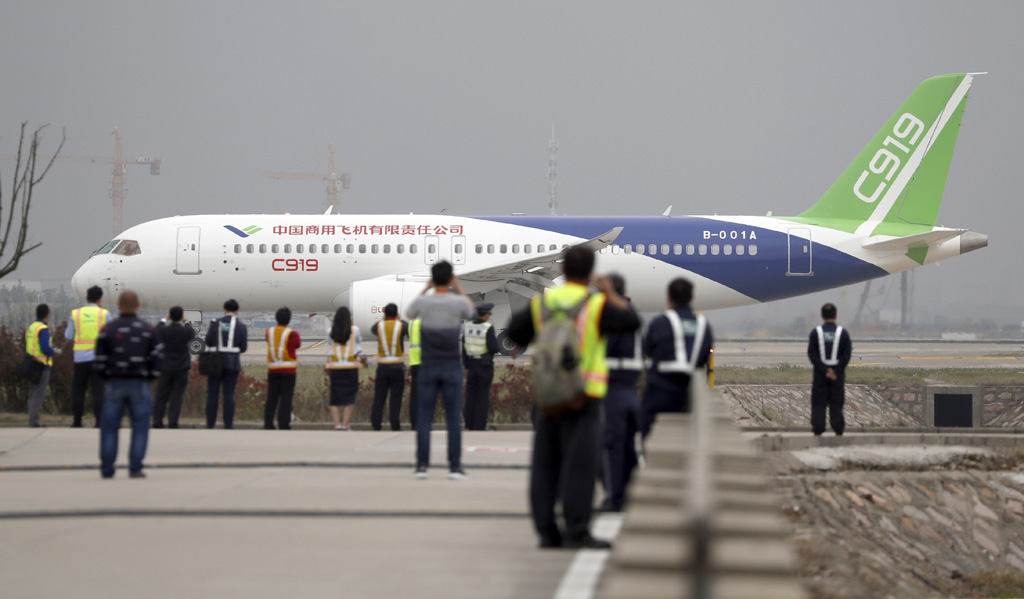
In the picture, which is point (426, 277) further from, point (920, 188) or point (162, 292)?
point (920, 188)

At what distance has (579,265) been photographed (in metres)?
6.13

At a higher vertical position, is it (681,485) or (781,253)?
(781,253)

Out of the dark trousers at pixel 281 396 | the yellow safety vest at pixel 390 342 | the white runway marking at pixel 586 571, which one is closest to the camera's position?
the white runway marking at pixel 586 571

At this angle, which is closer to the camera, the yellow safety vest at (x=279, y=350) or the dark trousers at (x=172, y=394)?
the yellow safety vest at (x=279, y=350)

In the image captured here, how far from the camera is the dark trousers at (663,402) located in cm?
770

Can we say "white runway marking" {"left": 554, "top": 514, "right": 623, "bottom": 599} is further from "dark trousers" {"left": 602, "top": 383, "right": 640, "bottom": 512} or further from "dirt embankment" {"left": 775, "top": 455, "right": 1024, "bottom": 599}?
"dirt embankment" {"left": 775, "top": 455, "right": 1024, "bottom": 599}

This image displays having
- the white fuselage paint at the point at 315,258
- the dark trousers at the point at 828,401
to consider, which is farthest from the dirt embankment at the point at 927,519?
the white fuselage paint at the point at 315,258

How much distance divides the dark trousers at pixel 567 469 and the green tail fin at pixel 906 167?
75.0 ft

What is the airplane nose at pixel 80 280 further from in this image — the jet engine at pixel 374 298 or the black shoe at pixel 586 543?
the black shoe at pixel 586 543

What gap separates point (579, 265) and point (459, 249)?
20553mm

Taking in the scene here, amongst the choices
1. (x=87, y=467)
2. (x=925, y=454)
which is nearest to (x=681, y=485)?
(x=87, y=467)

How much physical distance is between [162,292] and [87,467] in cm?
1754

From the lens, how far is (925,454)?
1223 cm

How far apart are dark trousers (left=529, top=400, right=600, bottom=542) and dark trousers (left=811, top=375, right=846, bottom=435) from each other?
694 centimetres
